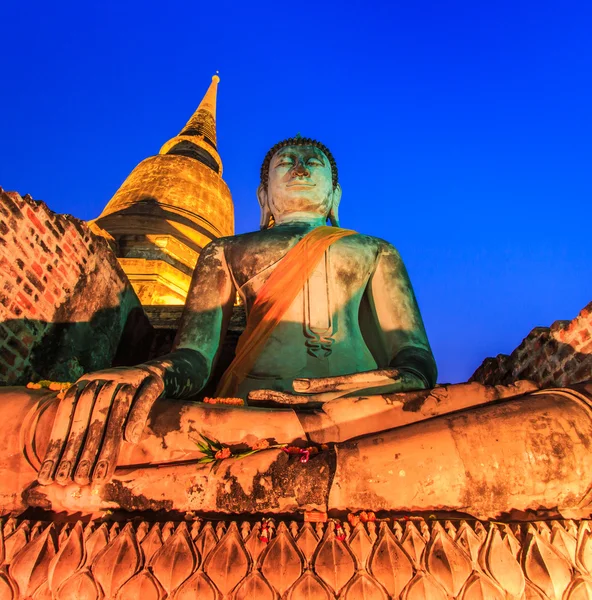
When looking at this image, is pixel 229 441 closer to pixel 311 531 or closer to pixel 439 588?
pixel 311 531

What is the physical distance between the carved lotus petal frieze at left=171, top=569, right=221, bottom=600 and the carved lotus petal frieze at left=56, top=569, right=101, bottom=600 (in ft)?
0.81

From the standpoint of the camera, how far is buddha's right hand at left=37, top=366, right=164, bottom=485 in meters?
1.90

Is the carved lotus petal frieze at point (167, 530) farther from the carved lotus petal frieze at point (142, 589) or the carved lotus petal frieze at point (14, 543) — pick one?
the carved lotus petal frieze at point (14, 543)

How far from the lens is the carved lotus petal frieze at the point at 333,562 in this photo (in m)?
1.60

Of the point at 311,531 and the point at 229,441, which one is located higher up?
the point at 229,441

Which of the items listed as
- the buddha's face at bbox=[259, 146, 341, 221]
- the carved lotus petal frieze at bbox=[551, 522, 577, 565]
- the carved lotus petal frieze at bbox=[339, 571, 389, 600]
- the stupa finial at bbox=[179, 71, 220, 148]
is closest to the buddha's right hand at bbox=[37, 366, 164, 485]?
the carved lotus petal frieze at bbox=[339, 571, 389, 600]

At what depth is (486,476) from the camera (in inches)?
73.5

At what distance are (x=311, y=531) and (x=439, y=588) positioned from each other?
419 mm

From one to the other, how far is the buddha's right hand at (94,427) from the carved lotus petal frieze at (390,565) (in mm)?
979

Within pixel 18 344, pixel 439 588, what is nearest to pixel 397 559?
pixel 439 588

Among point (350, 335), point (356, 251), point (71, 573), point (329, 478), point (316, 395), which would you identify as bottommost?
point (71, 573)

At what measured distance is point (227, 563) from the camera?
1632 millimetres

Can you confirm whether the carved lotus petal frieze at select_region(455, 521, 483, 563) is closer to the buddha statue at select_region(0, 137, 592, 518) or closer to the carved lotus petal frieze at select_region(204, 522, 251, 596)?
the buddha statue at select_region(0, 137, 592, 518)

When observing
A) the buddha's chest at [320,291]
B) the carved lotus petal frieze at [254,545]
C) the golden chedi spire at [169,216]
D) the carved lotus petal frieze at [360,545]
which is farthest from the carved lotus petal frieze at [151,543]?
the golden chedi spire at [169,216]
